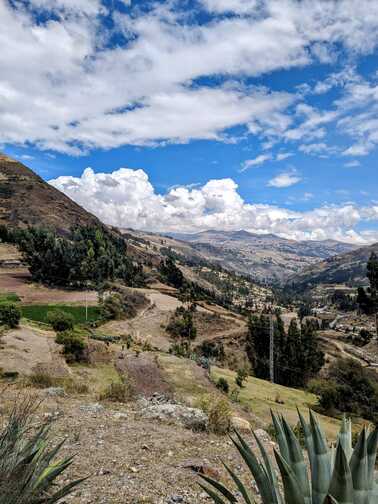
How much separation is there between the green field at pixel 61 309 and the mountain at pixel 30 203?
72.0m

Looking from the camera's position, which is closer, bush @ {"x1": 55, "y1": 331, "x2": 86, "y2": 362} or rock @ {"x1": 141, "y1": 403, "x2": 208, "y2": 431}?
rock @ {"x1": 141, "y1": 403, "x2": 208, "y2": 431}

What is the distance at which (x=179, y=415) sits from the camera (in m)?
10.7

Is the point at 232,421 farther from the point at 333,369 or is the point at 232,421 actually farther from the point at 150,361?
the point at 333,369

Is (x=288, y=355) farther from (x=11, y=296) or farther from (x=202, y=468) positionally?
(x=202, y=468)

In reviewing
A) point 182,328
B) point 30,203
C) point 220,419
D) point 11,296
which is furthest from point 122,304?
point 30,203

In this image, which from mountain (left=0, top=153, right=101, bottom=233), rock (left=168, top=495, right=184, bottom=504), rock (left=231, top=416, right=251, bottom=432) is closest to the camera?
rock (left=168, top=495, right=184, bottom=504)

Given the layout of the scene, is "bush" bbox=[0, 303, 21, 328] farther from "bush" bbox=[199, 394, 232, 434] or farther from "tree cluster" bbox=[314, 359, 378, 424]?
"tree cluster" bbox=[314, 359, 378, 424]

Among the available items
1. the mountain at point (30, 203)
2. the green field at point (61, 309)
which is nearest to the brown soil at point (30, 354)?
the green field at point (61, 309)

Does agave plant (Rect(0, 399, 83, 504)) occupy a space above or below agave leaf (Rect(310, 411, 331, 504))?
below

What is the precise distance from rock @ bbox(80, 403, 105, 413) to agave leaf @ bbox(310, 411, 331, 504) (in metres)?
8.98

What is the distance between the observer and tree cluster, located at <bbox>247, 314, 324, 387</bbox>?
1826 inches

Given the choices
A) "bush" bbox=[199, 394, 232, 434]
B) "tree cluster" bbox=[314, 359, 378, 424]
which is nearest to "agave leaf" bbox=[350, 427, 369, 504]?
"bush" bbox=[199, 394, 232, 434]

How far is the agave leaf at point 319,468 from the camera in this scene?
2828mm

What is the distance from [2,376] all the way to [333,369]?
136 ft
